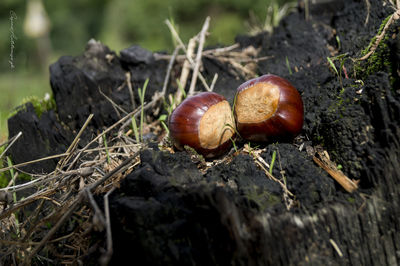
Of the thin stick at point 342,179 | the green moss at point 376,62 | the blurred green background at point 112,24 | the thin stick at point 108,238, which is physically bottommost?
the thin stick at point 342,179

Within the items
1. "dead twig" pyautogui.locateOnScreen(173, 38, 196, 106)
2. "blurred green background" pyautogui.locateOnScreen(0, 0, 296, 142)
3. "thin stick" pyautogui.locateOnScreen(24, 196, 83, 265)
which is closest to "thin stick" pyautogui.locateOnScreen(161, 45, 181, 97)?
"dead twig" pyautogui.locateOnScreen(173, 38, 196, 106)

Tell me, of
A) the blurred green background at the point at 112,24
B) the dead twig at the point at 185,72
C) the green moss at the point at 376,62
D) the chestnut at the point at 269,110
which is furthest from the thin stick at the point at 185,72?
the green moss at the point at 376,62

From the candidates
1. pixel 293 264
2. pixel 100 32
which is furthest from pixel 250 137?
pixel 100 32

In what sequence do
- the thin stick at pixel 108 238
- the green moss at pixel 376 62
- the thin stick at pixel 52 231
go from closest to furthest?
the thin stick at pixel 108 238 < the thin stick at pixel 52 231 < the green moss at pixel 376 62

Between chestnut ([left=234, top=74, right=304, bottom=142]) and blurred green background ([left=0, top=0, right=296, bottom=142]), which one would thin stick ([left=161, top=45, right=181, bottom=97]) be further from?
chestnut ([left=234, top=74, right=304, bottom=142])

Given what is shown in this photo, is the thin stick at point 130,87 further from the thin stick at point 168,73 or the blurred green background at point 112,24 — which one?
the blurred green background at point 112,24

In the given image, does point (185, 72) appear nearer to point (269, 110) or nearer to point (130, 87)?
point (130, 87)

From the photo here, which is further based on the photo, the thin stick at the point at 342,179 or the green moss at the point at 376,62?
the green moss at the point at 376,62

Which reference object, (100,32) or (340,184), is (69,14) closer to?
(100,32)
